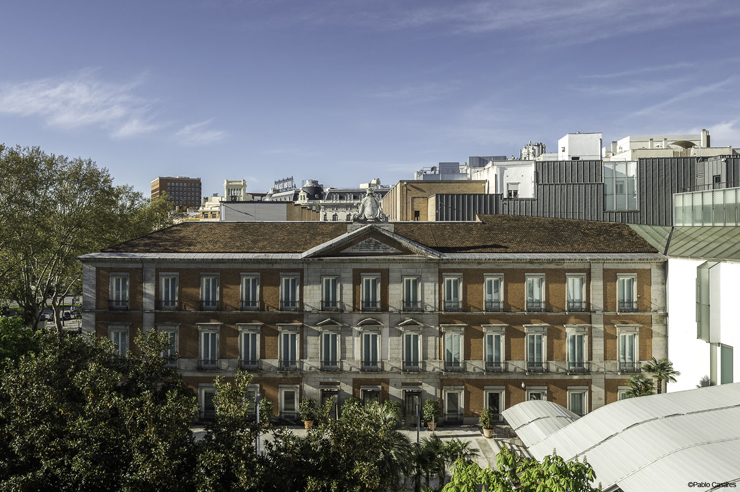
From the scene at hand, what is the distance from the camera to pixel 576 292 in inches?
1555

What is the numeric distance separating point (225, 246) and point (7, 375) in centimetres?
2142

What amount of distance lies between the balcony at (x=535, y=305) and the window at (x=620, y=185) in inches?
651

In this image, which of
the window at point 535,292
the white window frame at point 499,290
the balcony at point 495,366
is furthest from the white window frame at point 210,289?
the window at point 535,292

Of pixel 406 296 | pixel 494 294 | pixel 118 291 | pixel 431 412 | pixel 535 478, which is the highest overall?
pixel 118 291

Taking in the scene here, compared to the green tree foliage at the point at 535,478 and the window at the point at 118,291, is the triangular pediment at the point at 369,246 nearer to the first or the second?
the window at the point at 118,291

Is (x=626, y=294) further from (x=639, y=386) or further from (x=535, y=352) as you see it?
(x=535, y=352)

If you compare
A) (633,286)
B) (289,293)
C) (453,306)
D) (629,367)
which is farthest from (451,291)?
(629,367)

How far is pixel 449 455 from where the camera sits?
25.7m

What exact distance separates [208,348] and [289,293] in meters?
7.02

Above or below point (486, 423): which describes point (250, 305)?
above

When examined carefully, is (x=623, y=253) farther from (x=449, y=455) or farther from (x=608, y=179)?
(x=449, y=455)

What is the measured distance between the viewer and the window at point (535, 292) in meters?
39.5

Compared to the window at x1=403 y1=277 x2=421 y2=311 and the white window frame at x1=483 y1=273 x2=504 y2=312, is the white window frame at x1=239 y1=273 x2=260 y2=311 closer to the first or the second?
the window at x1=403 y1=277 x2=421 y2=311

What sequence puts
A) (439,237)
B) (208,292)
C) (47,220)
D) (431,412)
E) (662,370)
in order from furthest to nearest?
1. (47,220)
2. (439,237)
3. (208,292)
4. (431,412)
5. (662,370)
